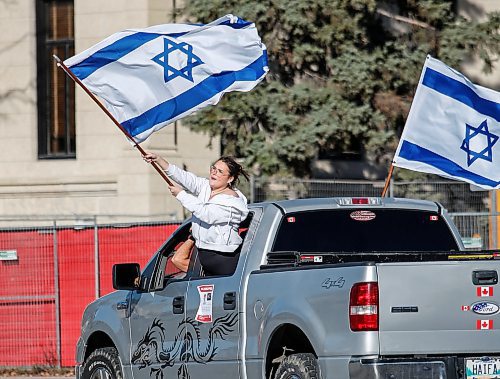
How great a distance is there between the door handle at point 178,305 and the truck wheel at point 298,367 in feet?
4.86

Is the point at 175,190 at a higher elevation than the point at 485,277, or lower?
higher

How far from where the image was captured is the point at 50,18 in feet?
94.6

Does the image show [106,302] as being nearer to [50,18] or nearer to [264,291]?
[264,291]

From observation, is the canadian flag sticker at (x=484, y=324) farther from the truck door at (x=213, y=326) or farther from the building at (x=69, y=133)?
the building at (x=69, y=133)

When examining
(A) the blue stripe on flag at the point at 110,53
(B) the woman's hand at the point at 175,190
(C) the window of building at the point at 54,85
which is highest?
(C) the window of building at the point at 54,85

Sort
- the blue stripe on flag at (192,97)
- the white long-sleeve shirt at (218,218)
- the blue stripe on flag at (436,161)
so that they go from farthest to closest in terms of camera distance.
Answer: the blue stripe on flag at (436,161), the blue stripe on flag at (192,97), the white long-sleeve shirt at (218,218)

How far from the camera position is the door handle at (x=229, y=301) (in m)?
9.69

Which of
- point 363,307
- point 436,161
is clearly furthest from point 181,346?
point 436,161

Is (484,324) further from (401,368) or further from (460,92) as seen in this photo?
(460,92)

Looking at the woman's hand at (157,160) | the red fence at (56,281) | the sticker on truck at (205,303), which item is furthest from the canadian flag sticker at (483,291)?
the red fence at (56,281)

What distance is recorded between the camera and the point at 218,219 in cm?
1003

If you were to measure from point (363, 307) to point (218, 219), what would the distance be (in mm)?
2022

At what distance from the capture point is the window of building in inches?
1128

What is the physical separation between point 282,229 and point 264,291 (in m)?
0.64
